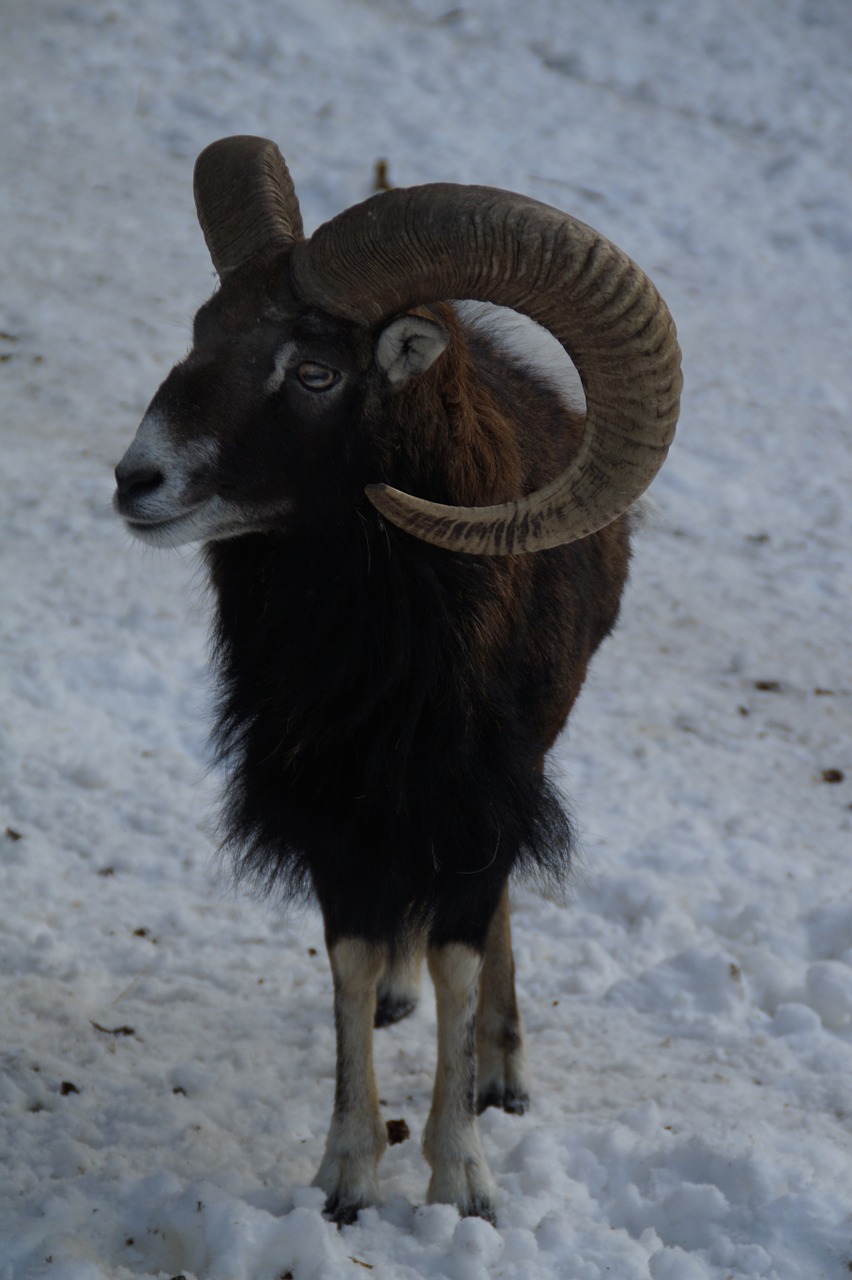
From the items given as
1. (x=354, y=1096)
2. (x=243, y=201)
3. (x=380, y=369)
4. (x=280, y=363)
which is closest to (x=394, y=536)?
(x=380, y=369)

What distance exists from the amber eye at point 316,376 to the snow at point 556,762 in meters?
1.28

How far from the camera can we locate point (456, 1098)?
445cm

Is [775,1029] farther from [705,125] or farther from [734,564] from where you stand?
[705,125]

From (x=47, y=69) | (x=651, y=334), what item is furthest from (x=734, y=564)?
(x=47, y=69)

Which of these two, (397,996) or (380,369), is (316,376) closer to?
(380,369)

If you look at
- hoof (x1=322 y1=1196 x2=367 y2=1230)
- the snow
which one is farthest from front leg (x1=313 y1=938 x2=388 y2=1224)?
the snow

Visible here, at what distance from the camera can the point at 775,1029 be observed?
5348mm

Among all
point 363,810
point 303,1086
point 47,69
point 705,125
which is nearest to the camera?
point 363,810

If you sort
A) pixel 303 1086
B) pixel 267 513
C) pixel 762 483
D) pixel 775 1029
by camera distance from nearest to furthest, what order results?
pixel 267 513 → pixel 303 1086 → pixel 775 1029 → pixel 762 483

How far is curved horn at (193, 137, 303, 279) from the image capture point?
159 inches

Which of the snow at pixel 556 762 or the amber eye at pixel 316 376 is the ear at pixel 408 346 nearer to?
the amber eye at pixel 316 376

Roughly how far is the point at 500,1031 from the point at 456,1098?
2.46 ft

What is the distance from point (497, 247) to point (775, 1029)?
3.54 m

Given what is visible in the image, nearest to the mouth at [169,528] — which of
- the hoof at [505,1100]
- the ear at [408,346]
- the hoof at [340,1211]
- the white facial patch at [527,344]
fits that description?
the ear at [408,346]
